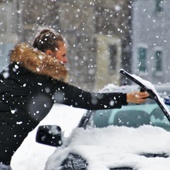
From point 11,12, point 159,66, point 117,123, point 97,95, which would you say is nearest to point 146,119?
point 117,123

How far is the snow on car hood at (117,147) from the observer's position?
383 centimetres

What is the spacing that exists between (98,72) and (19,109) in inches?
1152

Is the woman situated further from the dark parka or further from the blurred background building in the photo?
the blurred background building

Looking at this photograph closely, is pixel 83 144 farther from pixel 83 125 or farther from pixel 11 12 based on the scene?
pixel 11 12

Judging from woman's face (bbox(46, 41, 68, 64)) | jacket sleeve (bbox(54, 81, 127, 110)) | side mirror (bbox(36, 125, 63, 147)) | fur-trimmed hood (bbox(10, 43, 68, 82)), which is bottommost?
side mirror (bbox(36, 125, 63, 147))

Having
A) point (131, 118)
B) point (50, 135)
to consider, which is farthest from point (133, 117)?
point (50, 135)

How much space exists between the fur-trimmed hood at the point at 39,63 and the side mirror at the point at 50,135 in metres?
0.49

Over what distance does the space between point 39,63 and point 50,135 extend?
627mm

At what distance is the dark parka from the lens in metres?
4.05

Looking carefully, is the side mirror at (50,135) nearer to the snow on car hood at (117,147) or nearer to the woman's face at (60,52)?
the snow on car hood at (117,147)

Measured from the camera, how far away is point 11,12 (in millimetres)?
29922

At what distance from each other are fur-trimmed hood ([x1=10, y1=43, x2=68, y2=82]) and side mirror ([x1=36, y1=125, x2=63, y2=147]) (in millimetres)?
491

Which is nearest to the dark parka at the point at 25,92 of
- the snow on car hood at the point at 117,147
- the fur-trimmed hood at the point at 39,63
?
the fur-trimmed hood at the point at 39,63

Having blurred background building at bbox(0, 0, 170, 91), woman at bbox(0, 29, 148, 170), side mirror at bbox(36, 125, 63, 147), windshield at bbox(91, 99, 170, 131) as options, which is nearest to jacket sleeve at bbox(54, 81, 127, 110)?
woman at bbox(0, 29, 148, 170)
